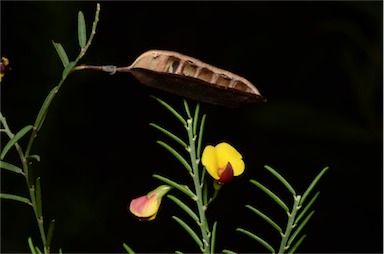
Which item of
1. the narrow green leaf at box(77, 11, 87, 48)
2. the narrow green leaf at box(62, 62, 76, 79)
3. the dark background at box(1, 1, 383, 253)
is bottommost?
the dark background at box(1, 1, 383, 253)

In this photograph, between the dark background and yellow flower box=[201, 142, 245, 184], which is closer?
yellow flower box=[201, 142, 245, 184]

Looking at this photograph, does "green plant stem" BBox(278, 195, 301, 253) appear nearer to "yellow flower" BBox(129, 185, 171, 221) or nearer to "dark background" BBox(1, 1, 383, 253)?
"yellow flower" BBox(129, 185, 171, 221)

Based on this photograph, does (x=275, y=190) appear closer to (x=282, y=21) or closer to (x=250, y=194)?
(x=250, y=194)

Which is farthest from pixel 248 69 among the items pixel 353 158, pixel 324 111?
pixel 353 158

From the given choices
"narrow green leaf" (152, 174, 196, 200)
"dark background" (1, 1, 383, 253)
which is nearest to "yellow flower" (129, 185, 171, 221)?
"narrow green leaf" (152, 174, 196, 200)

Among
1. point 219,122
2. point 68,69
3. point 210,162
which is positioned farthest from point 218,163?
point 219,122
